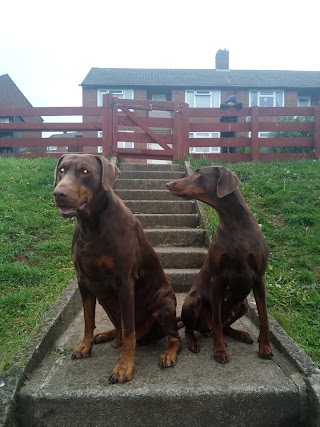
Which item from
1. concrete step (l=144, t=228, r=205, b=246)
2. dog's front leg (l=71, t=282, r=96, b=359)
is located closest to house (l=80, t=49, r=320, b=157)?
concrete step (l=144, t=228, r=205, b=246)

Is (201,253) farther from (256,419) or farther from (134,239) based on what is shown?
(256,419)

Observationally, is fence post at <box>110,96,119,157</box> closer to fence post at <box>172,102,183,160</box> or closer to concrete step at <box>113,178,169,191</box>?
fence post at <box>172,102,183,160</box>

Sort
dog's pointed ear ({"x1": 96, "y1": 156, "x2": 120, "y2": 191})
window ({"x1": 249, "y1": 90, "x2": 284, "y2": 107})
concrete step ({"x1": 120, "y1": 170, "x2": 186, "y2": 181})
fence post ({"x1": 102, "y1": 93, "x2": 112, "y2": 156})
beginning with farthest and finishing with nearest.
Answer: window ({"x1": 249, "y1": 90, "x2": 284, "y2": 107}) < fence post ({"x1": 102, "y1": 93, "x2": 112, "y2": 156}) < concrete step ({"x1": 120, "y1": 170, "x2": 186, "y2": 181}) < dog's pointed ear ({"x1": 96, "y1": 156, "x2": 120, "y2": 191})

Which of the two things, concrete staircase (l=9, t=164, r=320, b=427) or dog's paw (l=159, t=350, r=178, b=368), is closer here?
concrete staircase (l=9, t=164, r=320, b=427)

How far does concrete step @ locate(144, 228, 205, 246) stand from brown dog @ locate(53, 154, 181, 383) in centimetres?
193

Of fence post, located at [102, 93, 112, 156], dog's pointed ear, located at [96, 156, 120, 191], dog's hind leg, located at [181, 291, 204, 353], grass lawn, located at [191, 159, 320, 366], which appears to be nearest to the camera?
dog's pointed ear, located at [96, 156, 120, 191]

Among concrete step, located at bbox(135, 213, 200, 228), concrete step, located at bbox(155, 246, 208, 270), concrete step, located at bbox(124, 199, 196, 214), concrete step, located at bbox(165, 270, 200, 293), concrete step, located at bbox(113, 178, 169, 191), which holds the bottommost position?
concrete step, located at bbox(165, 270, 200, 293)

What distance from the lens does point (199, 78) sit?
24188 millimetres

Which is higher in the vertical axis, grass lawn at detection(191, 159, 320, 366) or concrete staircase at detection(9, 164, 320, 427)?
grass lawn at detection(191, 159, 320, 366)

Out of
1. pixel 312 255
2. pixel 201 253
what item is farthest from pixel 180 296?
pixel 312 255

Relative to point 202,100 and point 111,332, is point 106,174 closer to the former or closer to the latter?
point 111,332

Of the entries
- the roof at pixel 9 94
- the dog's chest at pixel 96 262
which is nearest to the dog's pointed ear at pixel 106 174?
the dog's chest at pixel 96 262

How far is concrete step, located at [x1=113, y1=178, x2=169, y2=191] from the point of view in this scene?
574cm

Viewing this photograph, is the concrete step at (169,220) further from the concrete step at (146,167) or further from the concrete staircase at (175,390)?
the concrete staircase at (175,390)
